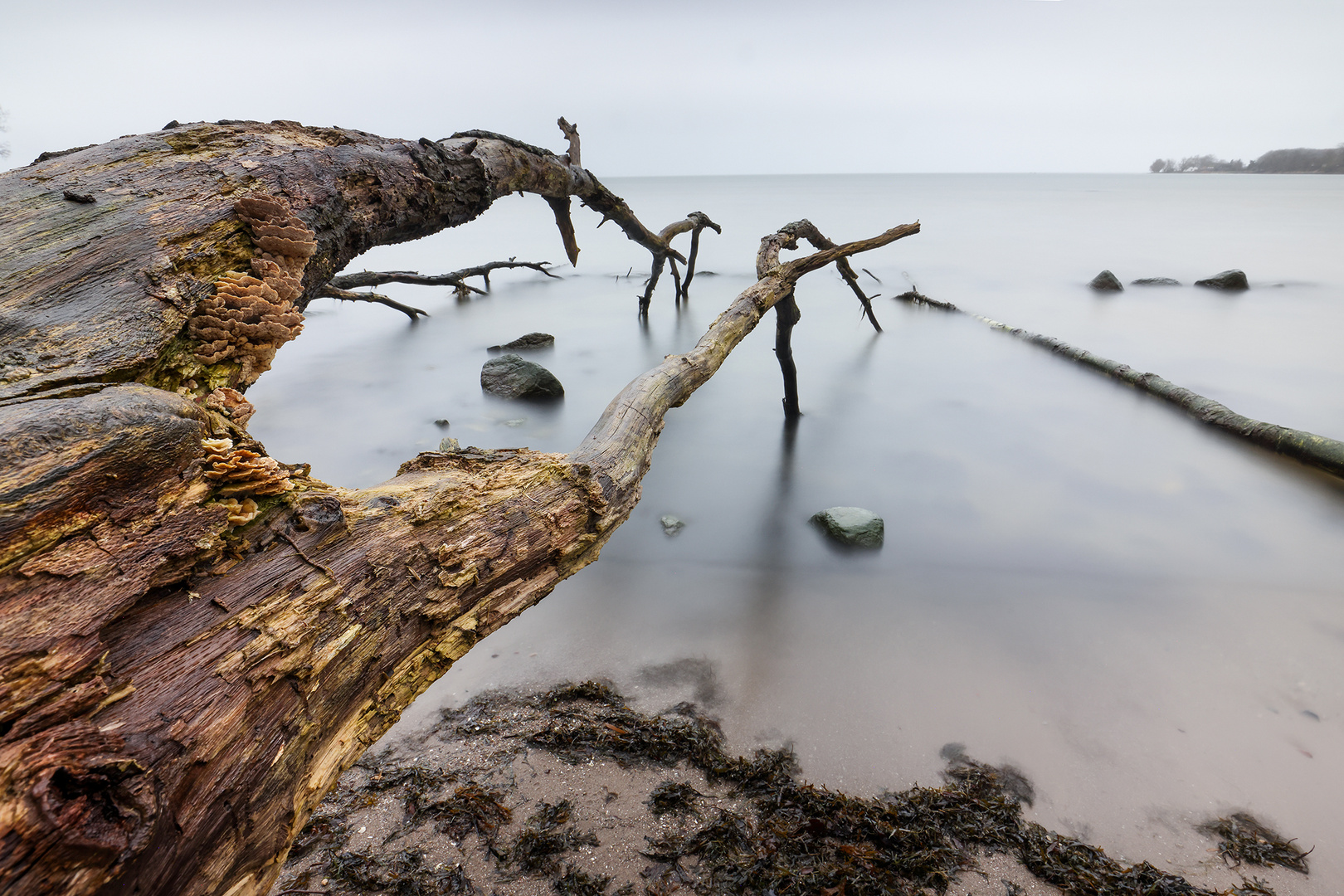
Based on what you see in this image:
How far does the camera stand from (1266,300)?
11.0 metres

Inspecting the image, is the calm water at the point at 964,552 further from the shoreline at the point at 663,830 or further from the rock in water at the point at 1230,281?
the rock in water at the point at 1230,281

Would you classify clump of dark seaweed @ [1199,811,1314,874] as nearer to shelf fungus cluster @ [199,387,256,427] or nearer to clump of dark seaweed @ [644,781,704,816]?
clump of dark seaweed @ [644,781,704,816]

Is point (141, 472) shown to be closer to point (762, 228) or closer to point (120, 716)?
point (120, 716)

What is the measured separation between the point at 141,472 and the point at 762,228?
24349 millimetres

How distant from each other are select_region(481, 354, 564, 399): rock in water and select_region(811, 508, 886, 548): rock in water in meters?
3.62

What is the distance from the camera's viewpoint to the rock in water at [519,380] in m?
6.55

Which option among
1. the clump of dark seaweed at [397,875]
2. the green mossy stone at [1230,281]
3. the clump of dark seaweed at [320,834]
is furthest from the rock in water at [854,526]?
the green mossy stone at [1230,281]

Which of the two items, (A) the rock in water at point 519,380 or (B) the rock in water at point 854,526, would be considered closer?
(B) the rock in water at point 854,526

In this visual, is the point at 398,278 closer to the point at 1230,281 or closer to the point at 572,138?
the point at 572,138

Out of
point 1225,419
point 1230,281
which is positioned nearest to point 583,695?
point 1225,419

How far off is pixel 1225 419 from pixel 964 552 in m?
3.86

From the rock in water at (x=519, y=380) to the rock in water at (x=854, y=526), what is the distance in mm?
3620

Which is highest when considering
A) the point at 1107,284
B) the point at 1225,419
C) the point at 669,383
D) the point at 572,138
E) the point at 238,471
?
the point at 572,138

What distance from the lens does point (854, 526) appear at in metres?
4.10
